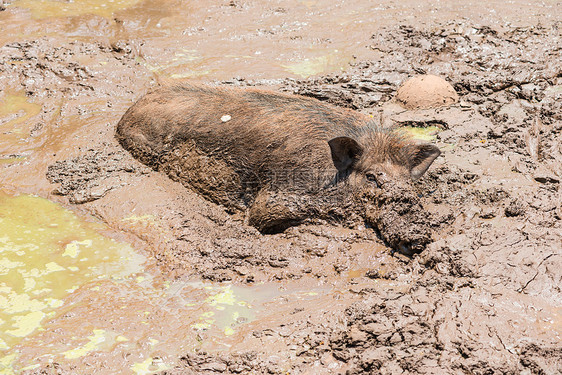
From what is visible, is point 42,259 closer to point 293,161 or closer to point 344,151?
point 293,161

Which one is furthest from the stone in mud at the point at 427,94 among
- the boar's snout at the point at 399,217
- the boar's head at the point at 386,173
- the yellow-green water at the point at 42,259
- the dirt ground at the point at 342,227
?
the yellow-green water at the point at 42,259

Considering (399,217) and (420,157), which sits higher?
(420,157)

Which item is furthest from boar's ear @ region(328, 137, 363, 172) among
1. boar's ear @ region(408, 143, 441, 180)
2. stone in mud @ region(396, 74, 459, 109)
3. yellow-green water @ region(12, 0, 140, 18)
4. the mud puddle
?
yellow-green water @ region(12, 0, 140, 18)

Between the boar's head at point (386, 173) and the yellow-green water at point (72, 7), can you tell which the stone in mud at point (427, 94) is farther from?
the yellow-green water at point (72, 7)

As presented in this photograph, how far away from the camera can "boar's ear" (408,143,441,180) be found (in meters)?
5.84

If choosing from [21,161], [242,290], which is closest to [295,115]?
[242,290]

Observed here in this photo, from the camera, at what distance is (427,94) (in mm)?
8664

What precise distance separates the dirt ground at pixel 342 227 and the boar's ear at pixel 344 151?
762mm

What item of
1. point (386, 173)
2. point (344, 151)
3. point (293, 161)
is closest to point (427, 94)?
point (386, 173)

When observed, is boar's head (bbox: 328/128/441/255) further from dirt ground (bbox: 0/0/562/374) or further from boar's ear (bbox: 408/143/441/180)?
dirt ground (bbox: 0/0/562/374)

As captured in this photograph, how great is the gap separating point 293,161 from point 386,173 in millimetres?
1088

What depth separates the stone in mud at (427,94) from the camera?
8617mm

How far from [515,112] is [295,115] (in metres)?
3.88

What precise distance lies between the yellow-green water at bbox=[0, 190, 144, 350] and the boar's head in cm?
258
